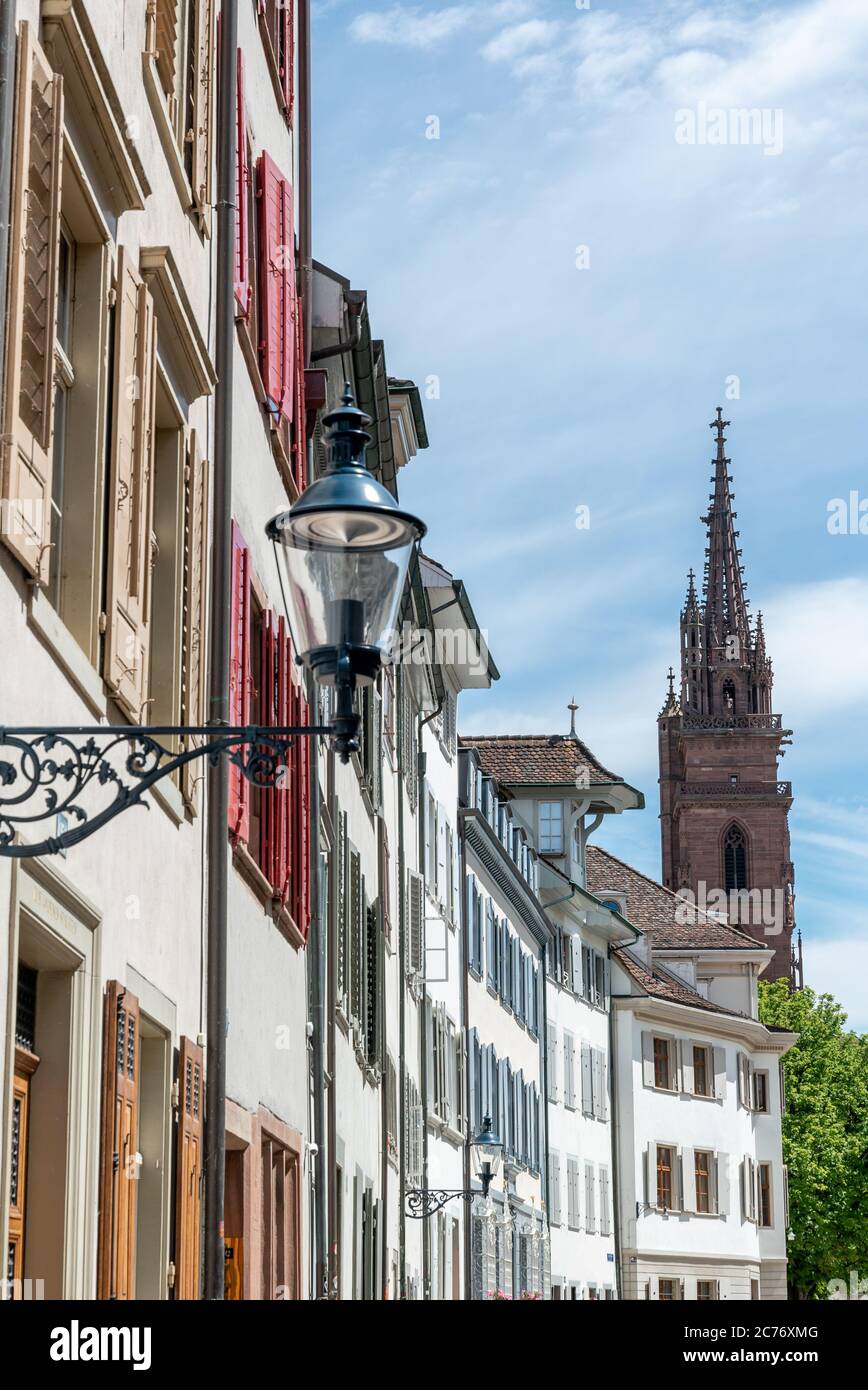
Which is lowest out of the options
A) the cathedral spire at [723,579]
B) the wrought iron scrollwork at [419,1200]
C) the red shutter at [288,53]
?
the wrought iron scrollwork at [419,1200]

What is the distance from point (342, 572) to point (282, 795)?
7755 millimetres

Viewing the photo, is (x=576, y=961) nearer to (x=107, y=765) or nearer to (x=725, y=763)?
(x=107, y=765)

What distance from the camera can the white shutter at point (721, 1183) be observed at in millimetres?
57625

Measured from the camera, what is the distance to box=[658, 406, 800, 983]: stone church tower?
128375 millimetres

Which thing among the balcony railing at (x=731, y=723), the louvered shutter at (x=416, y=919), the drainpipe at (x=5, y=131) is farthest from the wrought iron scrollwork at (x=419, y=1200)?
the balcony railing at (x=731, y=723)

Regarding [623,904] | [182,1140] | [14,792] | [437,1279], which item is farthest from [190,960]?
[623,904]

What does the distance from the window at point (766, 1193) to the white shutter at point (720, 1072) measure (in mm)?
4360

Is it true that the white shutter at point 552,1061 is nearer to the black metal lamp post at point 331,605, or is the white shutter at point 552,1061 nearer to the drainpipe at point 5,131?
the drainpipe at point 5,131

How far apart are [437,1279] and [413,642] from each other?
9041 mm

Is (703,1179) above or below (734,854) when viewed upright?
below

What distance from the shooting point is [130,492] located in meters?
8.38

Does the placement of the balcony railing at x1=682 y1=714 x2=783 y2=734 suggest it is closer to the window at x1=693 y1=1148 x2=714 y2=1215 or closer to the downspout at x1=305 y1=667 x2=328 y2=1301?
the window at x1=693 y1=1148 x2=714 y2=1215

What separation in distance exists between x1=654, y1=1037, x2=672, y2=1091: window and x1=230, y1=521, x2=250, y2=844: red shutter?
150 ft

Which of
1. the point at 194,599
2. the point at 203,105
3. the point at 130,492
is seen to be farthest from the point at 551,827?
the point at 130,492
